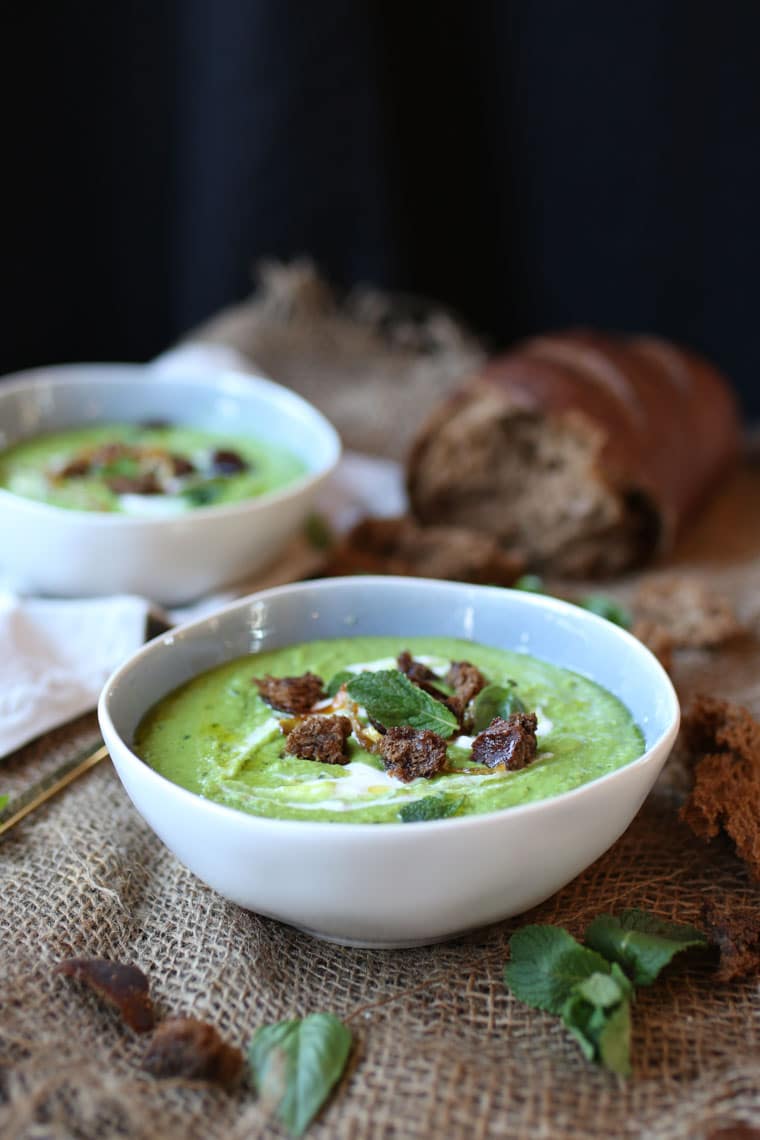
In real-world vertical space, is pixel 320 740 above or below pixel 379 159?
below

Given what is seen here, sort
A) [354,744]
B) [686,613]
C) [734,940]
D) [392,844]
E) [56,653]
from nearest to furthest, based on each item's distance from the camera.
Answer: [392,844]
[734,940]
[354,744]
[56,653]
[686,613]

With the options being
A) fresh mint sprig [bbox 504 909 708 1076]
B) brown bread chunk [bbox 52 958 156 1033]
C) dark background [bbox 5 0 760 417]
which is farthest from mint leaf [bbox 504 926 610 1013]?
dark background [bbox 5 0 760 417]

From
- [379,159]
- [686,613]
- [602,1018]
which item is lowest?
[686,613]

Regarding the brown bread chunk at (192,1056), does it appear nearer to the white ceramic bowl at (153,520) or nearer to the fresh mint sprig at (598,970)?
the fresh mint sprig at (598,970)

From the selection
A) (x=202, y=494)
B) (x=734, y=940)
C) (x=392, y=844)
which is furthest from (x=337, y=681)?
(x=202, y=494)

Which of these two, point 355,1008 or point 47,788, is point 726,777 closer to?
point 355,1008

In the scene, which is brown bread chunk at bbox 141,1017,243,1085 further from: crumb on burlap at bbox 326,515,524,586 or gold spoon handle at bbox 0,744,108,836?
crumb on burlap at bbox 326,515,524,586

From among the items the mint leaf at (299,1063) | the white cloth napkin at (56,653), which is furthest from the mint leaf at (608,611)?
the mint leaf at (299,1063)
